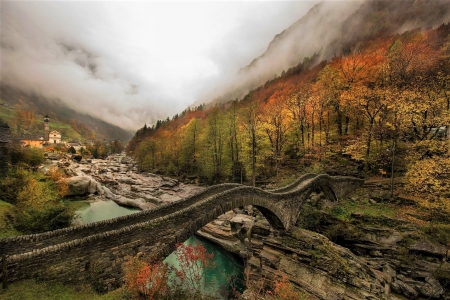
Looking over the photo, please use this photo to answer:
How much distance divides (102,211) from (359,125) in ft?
131

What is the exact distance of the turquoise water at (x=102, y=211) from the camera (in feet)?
79.4

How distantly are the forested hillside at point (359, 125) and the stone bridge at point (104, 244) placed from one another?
16.1m

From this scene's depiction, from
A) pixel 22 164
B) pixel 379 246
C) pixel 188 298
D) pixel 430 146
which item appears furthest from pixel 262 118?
pixel 22 164

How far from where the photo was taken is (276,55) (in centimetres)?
9788

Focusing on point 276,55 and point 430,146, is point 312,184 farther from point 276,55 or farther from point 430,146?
point 276,55

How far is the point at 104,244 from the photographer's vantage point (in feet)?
23.6

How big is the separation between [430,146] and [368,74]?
15.2 m

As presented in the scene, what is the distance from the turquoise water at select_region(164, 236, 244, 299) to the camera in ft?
45.5

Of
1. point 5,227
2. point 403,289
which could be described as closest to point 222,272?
point 403,289

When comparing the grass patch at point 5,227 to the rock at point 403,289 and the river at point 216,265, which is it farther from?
the rock at point 403,289

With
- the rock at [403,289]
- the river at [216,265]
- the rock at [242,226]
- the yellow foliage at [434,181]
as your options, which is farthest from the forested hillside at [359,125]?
the river at [216,265]

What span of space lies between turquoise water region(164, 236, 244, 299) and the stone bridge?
642cm

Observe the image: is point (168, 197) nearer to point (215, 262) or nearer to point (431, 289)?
point (215, 262)

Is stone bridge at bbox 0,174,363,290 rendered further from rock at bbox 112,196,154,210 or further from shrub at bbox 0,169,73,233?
rock at bbox 112,196,154,210
